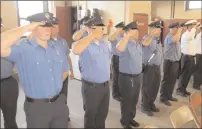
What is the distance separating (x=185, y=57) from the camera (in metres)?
5.16

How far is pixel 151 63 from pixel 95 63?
154 centimetres

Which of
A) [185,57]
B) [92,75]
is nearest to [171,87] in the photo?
[185,57]

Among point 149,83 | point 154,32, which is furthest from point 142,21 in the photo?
point 149,83

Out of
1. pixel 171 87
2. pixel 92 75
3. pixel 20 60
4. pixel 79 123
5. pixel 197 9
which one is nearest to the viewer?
pixel 20 60

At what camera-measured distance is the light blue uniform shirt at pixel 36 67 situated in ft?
7.20

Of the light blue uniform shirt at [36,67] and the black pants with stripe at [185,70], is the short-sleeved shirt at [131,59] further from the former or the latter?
the black pants with stripe at [185,70]

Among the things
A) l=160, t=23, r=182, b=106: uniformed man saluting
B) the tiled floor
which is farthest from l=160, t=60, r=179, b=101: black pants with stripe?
the tiled floor

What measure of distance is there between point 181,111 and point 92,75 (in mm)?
1101

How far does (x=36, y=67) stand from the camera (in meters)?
2.21

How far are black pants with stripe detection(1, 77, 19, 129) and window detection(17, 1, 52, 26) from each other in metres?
4.00

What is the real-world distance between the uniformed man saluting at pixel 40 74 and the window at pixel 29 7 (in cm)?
469

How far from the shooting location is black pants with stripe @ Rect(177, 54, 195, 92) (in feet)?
16.9

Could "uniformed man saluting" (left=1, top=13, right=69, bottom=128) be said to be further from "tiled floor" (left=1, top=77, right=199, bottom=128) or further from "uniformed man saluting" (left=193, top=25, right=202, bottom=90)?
"uniformed man saluting" (left=193, top=25, right=202, bottom=90)

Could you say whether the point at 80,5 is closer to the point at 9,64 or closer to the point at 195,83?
the point at 195,83
